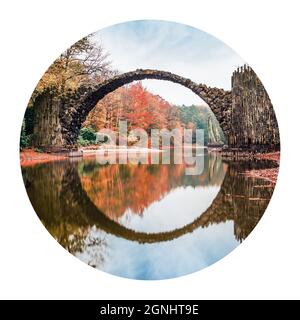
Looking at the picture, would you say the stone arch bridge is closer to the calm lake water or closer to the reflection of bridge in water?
the calm lake water

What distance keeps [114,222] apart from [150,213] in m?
0.33

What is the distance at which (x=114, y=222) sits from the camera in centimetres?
538

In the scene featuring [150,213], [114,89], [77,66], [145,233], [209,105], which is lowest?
[145,233]

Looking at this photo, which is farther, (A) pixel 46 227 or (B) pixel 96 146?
(B) pixel 96 146

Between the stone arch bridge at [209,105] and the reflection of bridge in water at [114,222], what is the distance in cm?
47

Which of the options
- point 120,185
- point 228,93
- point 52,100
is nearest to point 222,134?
point 228,93

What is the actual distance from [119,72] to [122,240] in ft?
5.14

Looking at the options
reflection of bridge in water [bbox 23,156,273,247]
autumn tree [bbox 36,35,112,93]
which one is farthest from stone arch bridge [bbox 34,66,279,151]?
reflection of bridge in water [bbox 23,156,273,247]

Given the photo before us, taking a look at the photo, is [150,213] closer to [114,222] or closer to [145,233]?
[145,233]

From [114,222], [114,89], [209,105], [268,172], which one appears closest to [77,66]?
[114,89]
